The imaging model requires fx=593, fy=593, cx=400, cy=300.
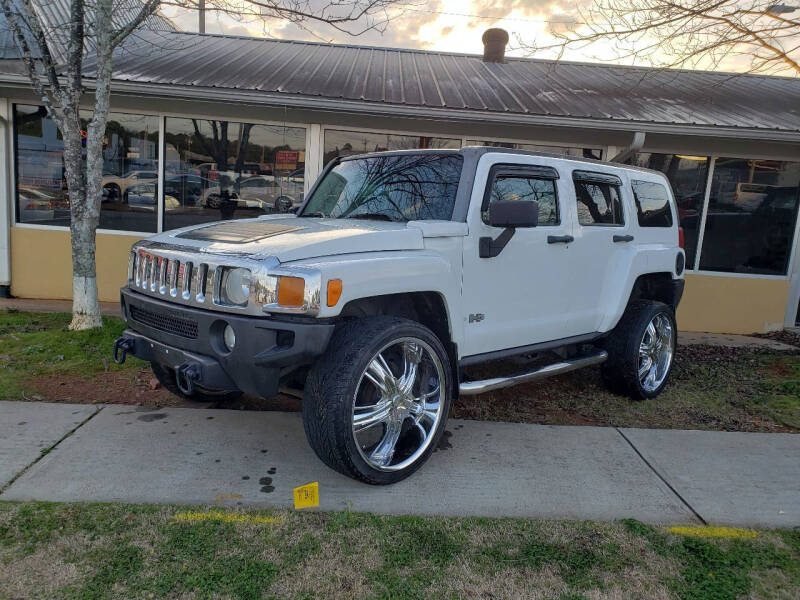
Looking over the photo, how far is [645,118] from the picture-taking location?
7535 mm

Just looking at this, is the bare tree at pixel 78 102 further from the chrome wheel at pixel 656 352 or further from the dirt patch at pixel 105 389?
the chrome wheel at pixel 656 352

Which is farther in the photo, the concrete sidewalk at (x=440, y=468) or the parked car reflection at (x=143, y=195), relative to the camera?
the parked car reflection at (x=143, y=195)

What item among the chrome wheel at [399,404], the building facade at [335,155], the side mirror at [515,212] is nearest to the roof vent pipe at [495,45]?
the building facade at [335,155]

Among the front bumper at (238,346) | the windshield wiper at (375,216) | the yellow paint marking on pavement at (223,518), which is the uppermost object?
the windshield wiper at (375,216)

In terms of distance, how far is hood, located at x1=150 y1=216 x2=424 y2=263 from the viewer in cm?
319

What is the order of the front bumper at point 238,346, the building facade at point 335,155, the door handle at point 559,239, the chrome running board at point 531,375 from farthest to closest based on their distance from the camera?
the building facade at point 335,155, the door handle at point 559,239, the chrome running board at point 531,375, the front bumper at point 238,346

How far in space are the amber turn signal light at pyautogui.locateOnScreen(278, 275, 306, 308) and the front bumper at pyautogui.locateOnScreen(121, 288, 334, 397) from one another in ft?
0.38

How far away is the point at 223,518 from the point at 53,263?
6729 millimetres

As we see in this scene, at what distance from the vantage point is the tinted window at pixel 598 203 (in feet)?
15.4

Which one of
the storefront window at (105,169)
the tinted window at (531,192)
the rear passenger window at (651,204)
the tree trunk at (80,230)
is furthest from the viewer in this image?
the storefront window at (105,169)

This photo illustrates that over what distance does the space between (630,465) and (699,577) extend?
1.22m

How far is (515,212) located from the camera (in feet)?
11.8

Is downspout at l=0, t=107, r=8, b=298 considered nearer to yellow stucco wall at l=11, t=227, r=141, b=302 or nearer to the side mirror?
yellow stucco wall at l=11, t=227, r=141, b=302

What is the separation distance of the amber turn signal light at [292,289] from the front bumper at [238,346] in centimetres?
12
